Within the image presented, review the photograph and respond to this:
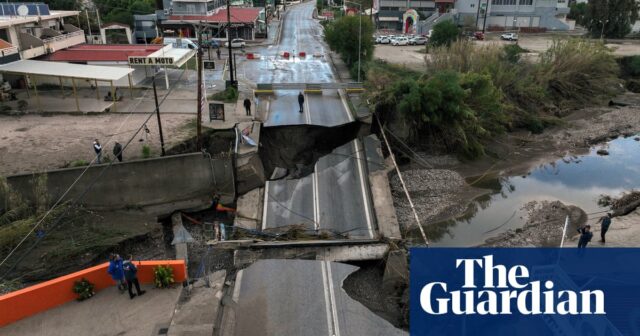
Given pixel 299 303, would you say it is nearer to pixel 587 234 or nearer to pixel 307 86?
pixel 587 234

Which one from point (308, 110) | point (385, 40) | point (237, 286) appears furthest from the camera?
point (385, 40)

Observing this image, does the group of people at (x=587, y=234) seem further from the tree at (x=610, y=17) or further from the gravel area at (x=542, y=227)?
the tree at (x=610, y=17)

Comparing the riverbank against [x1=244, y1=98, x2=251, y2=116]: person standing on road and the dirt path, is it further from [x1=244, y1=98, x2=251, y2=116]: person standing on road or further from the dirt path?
the dirt path

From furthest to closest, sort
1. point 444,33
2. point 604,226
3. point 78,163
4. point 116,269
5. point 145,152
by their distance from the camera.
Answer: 1. point 444,33
2. point 145,152
3. point 78,163
4. point 604,226
5. point 116,269

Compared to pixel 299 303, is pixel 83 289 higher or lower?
higher

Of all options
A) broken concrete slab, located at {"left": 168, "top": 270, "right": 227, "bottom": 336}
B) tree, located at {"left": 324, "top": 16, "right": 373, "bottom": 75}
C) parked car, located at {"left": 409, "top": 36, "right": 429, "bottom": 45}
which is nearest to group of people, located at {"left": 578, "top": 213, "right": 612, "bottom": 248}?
broken concrete slab, located at {"left": 168, "top": 270, "right": 227, "bottom": 336}

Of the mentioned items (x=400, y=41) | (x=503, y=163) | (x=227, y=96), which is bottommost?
(x=503, y=163)

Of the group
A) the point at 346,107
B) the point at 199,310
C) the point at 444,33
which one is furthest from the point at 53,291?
the point at 444,33

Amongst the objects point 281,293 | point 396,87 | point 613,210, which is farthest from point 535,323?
point 396,87
